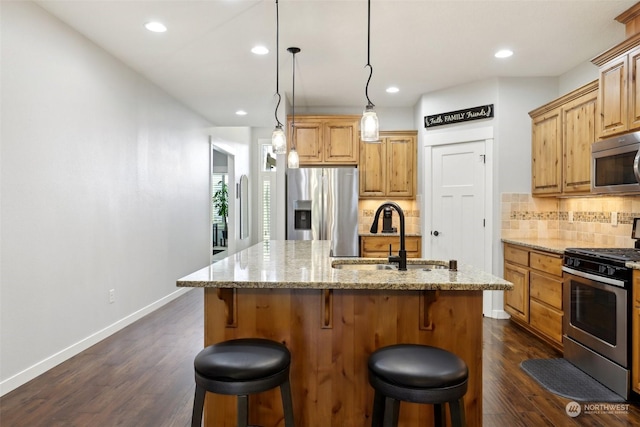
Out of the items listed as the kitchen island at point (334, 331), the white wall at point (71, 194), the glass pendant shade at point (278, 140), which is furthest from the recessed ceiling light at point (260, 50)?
the kitchen island at point (334, 331)

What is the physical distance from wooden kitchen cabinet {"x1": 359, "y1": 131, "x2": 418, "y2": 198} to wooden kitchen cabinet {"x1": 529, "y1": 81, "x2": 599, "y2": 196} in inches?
61.4

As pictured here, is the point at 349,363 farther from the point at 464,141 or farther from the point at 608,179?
the point at 464,141

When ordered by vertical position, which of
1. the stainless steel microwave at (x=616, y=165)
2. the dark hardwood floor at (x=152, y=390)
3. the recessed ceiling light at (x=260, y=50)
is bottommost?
the dark hardwood floor at (x=152, y=390)

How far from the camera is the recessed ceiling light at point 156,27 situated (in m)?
3.28

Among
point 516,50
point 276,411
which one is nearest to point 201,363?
point 276,411

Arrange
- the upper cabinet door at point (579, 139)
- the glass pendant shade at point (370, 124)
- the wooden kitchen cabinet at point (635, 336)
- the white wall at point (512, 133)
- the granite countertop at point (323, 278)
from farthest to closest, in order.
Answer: the white wall at point (512, 133), the upper cabinet door at point (579, 139), the wooden kitchen cabinet at point (635, 336), the glass pendant shade at point (370, 124), the granite countertop at point (323, 278)

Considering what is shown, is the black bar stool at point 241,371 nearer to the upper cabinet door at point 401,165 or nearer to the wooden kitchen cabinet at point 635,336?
the wooden kitchen cabinet at point 635,336

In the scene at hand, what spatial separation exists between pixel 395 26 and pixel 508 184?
91.2 inches

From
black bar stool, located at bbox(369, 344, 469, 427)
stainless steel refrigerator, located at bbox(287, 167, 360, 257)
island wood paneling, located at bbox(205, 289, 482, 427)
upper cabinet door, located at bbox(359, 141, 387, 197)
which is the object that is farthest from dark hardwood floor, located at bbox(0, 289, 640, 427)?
upper cabinet door, located at bbox(359, 141, 387, 197)

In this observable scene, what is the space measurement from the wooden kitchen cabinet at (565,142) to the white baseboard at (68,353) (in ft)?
15.0

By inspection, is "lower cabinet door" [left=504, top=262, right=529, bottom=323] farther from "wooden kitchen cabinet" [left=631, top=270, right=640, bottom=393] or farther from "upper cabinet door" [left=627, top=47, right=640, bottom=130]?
"upper cabinet door" [left=627, top=47, right=640, bottom=130]

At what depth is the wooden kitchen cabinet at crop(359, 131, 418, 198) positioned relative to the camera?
5.60 m

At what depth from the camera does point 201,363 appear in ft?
5.18

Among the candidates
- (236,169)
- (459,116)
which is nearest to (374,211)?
(459,116)
